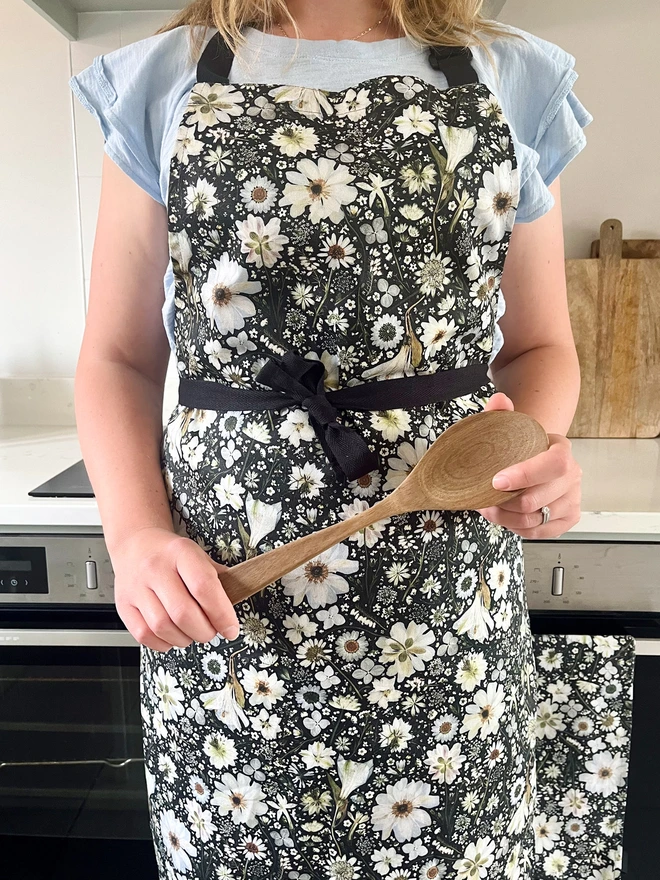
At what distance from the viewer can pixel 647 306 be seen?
132 cm

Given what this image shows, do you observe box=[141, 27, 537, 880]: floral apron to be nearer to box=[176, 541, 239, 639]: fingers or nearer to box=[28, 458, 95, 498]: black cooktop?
box=[176, 541, 239, 639]: fingers

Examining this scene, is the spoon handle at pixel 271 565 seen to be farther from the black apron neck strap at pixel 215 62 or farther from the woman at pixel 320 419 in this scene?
the black apron neck strap at pixel 215 62

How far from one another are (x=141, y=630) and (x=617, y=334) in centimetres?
108

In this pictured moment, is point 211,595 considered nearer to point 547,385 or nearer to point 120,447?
point 120,447

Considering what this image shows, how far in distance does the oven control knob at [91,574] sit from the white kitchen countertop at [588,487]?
0.17 feet

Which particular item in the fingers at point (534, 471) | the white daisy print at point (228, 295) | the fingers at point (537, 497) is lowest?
the fingers at point (537, 497)

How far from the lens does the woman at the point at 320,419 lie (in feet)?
1.91

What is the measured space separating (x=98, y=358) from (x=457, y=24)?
17.5 inches

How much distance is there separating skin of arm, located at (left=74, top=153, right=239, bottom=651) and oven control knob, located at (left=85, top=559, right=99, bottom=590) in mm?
357

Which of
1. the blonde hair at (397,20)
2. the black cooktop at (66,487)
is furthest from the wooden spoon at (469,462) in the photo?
the black cooktop at (66,487)

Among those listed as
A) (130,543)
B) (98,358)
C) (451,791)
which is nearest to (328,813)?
(451,791)

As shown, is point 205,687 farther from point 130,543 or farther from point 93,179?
point 93,179

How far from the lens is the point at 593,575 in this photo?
37.7 inches

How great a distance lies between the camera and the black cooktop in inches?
38.8
